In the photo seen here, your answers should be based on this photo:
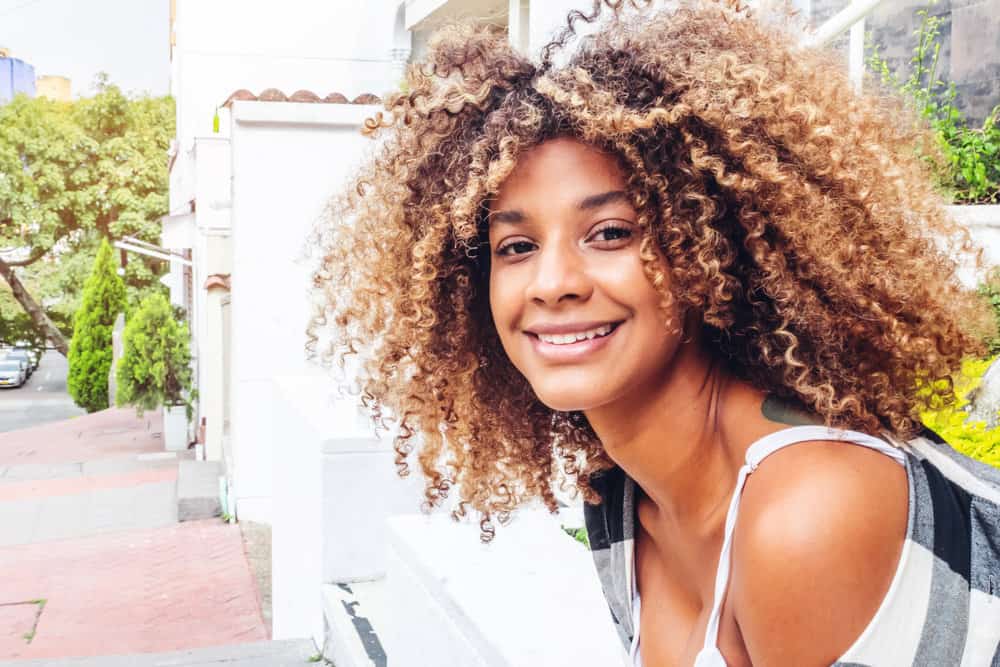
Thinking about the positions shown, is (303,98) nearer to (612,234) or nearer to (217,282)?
(217,282)

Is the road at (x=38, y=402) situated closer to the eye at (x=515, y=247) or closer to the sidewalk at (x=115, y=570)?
the sidewalk at (x=115, y=570)

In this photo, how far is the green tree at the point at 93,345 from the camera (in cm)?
2306

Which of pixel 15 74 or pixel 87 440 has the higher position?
pixel 15 74

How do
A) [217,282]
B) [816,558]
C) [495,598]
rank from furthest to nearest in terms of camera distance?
[217,282], [495,598], [816,558]

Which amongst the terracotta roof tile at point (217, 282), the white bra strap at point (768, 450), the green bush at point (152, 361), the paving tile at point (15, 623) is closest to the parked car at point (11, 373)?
the green bush at point (152, 361)

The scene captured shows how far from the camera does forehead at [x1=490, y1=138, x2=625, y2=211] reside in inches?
64.2

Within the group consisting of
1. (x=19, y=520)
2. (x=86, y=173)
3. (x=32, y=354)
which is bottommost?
(x=19, y=520)

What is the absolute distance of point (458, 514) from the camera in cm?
238

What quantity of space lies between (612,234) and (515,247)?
6.6 inches

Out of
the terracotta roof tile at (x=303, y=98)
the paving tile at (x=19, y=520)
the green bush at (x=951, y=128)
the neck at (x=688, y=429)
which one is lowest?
the paving tile at (x=19, y=520)

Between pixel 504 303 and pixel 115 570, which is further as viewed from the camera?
pixel 115 570

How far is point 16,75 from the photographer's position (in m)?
45.2

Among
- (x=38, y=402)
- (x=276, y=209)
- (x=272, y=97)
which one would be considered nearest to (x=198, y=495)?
(x=276, y=209)

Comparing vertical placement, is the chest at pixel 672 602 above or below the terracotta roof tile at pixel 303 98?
below
